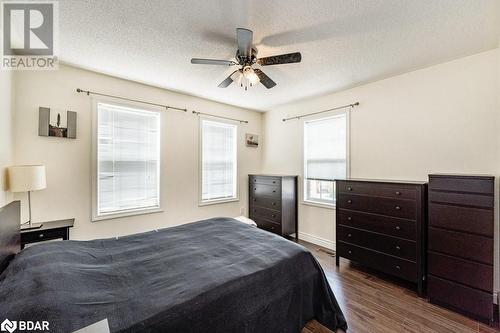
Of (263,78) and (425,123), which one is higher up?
(263,78)

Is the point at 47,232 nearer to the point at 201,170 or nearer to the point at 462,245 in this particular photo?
the point at 201,170

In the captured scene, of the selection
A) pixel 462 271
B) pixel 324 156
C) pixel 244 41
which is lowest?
pixel 462 271

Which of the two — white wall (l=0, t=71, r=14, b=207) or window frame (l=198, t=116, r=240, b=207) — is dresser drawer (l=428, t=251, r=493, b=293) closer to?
window frame (l=198, t=116, r=240, b=207)

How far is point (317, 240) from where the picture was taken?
3771 mm

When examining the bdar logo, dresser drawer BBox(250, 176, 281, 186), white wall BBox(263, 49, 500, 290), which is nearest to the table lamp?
the bdar logo

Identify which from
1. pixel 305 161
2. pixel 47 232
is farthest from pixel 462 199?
pixel 47 232

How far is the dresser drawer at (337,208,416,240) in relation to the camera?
236 cm

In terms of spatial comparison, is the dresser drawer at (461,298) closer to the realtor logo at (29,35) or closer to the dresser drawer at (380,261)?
the dresser drawer at (380,261)

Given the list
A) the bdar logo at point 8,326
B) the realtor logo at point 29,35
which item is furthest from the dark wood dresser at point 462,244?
the realtor logo at point 29,35

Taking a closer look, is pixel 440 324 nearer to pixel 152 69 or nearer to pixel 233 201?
pixel 233 201

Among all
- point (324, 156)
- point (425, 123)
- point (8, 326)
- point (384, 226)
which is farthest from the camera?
point (324, 156)

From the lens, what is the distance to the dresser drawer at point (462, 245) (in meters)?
1.90

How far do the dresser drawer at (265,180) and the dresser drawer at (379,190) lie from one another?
1172 millimetres

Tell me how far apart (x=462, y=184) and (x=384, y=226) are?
0.86 m
